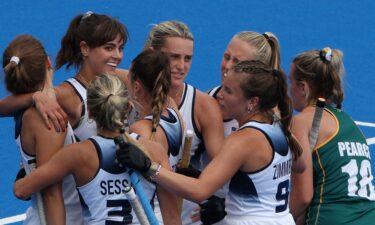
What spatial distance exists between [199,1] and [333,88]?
25.4 feet

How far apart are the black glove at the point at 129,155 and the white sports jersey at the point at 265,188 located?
2.03 ft

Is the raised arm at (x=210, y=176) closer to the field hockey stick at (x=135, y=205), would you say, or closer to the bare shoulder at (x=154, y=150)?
the bare shoulder at (x=154, y=150)

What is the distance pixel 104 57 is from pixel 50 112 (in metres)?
0.81

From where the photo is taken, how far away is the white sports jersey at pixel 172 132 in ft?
17.6

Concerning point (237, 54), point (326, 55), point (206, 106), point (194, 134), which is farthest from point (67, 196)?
point (326, 55)

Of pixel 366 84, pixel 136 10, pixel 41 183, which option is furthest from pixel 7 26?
pixel 41 183

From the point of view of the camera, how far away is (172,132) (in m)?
5.41

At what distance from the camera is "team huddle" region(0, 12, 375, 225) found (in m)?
5.01

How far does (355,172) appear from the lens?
5902mm

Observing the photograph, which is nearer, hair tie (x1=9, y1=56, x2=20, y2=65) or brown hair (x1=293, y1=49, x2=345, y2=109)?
hair tie (x1=9, y1=56, x2=20, y2=65)

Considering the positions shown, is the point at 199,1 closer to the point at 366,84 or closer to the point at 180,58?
the point at 366,84

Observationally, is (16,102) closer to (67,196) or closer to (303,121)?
(67,196)

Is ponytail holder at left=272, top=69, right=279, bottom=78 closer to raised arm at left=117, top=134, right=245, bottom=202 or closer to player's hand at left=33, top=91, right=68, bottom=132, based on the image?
raised arm at left=117, top=134, right=245, bottom=202

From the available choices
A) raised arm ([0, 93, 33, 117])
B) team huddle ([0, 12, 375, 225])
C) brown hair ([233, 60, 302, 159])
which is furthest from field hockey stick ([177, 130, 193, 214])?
raised arm ([0, 93, 33, 117])
